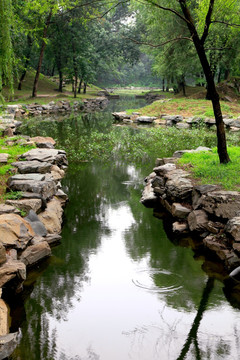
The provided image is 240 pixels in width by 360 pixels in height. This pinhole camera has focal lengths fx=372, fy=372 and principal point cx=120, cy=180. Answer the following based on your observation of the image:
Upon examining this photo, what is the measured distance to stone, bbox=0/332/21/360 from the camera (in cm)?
469

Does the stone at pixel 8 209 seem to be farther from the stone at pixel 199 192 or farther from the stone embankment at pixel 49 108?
the stone embankment at pixel 49 108

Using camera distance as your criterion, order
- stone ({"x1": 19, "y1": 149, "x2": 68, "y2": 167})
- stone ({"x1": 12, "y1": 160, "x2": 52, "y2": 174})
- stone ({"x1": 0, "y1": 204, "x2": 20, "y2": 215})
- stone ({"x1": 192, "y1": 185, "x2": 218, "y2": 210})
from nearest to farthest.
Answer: stone ({"x1": 0, "y1": 204, "x2": 20, "y2": 215}) < stone ({"x1": 192, "y1": 185, "x2": 218, "y2": 210}) < stone ({"x1": 12, "y1": 160, "x2": 52, "y2": 174}) < stone ({"x1": 19, "y1": 149, "x2": 68, "y2": 167})

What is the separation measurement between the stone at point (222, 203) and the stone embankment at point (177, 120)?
18565 mm

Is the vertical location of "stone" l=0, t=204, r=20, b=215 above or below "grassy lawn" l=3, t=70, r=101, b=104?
below

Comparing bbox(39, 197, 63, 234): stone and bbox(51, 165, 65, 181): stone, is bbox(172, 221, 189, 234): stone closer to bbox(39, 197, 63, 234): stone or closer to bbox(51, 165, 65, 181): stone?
bbox(39, 197, 63, 234): stone

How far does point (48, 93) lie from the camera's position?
45656 mm

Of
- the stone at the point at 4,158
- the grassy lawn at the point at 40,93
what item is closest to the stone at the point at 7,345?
the stone at the point at 4,158

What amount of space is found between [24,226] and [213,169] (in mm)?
5935

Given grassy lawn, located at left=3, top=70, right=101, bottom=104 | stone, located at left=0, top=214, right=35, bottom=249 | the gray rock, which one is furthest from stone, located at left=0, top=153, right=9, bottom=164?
grassy lawn, located at left=3, top=70, right=101, bottom=104

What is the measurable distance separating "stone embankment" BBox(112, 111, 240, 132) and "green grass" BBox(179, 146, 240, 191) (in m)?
14.3

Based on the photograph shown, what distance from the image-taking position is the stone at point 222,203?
8141 millimetres

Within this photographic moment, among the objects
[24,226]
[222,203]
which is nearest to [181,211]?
[222,203]

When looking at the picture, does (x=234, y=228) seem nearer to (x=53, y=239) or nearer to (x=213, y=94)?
(x=53, y=239)

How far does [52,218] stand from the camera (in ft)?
29.6
